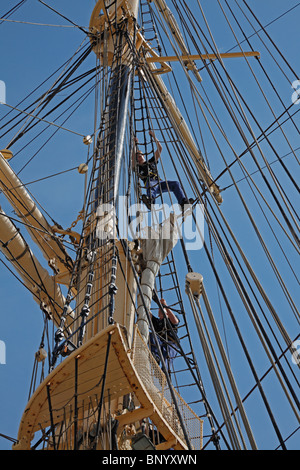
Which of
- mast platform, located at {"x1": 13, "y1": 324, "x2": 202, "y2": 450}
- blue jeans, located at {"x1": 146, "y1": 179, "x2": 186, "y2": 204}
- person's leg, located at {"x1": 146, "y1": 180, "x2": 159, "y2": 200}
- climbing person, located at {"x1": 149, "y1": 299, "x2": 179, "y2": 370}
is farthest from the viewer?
person's leg, located at {"x1": 146, "y1": 180, "x2": 159, "y2": 200}

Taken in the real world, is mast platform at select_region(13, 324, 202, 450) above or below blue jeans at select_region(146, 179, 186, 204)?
below

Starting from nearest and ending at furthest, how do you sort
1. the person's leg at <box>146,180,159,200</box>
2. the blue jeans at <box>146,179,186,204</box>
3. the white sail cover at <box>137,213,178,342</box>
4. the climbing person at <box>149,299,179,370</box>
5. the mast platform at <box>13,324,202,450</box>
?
1. the mast platform at <box>13,324,202,450</box>
2. the white sail cover at <box>137,213,178,342</box>
3. the climbing person at <box>149,299,179,370</box>
4. the blue jeans at <box>146,179,186,204</box>
5. the person's leg at <box>146,180,159,200</box>

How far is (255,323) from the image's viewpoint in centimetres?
511

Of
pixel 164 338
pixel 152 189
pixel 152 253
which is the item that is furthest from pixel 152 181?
pixel 164 338

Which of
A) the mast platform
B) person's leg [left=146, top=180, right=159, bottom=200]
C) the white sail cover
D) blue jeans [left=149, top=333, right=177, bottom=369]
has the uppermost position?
person's leg [left=146, top=180, right=159, bottom=200]

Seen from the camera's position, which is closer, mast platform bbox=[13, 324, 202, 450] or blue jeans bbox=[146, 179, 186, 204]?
mast platform bbox=[13, 324, 202, 450]

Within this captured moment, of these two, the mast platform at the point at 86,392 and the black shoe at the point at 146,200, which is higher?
the black shoe at the point at 146,200

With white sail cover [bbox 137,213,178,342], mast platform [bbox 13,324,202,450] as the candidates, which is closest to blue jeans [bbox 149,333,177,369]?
white sail cover [bbox 137,213,178,342]

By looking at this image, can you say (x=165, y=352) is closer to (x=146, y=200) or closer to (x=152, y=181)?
(x=146, y=200)

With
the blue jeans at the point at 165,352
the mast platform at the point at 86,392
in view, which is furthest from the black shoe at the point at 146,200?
the mast platform at the point at 86,392

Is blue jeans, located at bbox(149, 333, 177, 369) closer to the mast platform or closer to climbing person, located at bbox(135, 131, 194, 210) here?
climbing person, located at bbox(135, 131, 194, 210)

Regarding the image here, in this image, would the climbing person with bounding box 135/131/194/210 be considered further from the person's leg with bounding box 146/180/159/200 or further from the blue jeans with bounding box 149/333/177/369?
the blue jeans with bounding box 149/333/177/369

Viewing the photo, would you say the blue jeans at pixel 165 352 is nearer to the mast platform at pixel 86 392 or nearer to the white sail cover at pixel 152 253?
the white sail cover at pixel 152 253
